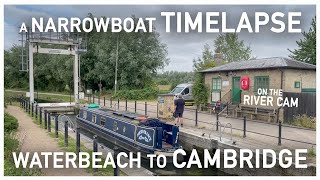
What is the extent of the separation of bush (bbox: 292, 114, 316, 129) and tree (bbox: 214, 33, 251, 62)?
82.7 ft

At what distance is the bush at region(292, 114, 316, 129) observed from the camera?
527 inches

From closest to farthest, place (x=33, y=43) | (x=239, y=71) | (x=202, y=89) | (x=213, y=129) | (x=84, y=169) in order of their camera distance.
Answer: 1. (x=84, y=169)
2. (x=213, y=129)
3. (x=239, y=71)
4. (x=202, y=89)
5. (x=33, y=43)

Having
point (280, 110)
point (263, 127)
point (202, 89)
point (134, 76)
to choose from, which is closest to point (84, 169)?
point (263, 127)

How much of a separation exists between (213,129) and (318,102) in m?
4.74

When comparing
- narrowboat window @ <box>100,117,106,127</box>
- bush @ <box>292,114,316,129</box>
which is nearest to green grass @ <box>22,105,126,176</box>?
narrowboat window @ <box>100,117,106,127</box>

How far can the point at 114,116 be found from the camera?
14.1m

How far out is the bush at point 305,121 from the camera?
13385 mm

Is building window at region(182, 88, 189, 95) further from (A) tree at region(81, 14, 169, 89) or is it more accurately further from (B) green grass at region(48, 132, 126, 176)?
(B) green grass at region(48, 132, 126, 176)

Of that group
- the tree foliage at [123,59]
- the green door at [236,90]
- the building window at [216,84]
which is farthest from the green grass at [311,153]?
the tree foliage at [123,59]

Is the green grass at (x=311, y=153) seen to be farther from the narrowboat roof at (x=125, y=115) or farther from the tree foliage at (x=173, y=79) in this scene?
the tree foliage at (x=173, y=79)

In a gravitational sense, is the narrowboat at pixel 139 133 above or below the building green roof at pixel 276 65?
below

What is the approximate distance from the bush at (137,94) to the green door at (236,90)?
53.3ft

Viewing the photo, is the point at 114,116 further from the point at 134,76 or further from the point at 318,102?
the point at 134,76

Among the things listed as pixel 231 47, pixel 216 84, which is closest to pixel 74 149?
pixel 216 84
